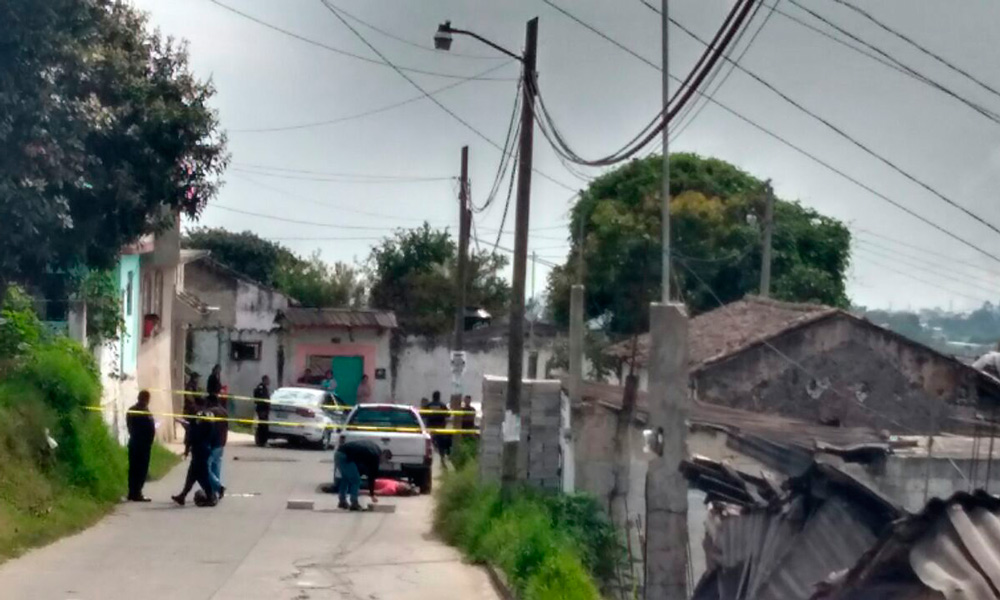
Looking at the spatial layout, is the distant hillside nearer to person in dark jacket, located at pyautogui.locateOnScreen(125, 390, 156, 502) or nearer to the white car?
person in dark jacket, located at pyautogui.locateOnScreen(125, 390, 156, 502)

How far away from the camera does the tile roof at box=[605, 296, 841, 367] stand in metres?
30.1

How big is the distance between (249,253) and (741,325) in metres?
49.1

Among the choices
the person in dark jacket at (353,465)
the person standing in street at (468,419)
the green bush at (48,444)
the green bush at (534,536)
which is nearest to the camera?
the green bush at (534,536)

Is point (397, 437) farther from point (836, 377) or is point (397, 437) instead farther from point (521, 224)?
point (836, 377)

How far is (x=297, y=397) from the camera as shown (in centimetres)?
3834

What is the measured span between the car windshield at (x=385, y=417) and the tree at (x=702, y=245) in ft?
41.1

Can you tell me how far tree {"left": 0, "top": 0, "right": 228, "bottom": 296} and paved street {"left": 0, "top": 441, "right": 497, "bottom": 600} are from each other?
3.35 meters

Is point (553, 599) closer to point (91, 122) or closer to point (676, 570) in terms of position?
point (676, 570)

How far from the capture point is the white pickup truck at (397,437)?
1062 inches

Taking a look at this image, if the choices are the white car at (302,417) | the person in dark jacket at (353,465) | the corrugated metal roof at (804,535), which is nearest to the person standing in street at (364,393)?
the white car at (302,417)

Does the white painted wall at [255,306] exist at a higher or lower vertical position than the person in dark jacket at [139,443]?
higher

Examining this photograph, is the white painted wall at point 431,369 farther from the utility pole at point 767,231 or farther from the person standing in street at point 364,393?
the utility pole at point 767,231

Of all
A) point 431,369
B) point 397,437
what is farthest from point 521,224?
point 431,369

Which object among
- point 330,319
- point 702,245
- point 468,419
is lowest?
point 468,419
